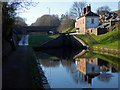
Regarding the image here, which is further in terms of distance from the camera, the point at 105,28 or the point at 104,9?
the point at 104,9

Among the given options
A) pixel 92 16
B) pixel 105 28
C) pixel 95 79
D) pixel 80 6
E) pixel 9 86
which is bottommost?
pixel 95 79

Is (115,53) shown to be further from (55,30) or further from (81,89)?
(55,30)

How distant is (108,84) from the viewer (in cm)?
870

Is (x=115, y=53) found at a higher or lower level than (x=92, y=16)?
lower

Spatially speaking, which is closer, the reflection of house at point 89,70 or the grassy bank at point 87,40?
the reflection of house at point 89,70

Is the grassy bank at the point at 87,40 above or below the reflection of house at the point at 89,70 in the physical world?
above

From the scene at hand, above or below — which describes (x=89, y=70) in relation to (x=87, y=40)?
below

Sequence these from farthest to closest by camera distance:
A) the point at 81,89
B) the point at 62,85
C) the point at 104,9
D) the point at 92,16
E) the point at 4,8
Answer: the point at 104,9
the point at 92,16
the point at 4,8
the point at 62,85
the point at 81,89

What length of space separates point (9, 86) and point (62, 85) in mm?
3207

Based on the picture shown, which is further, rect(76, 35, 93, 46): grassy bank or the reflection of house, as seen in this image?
rect(76, 35, 93, 46): grassy bank

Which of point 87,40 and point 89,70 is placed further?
point 87,40

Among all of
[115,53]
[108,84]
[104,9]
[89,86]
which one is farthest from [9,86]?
[104,9]

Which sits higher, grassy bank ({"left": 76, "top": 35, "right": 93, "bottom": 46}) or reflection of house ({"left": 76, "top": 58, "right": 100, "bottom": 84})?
grassy bank ({"left": 76, "top": 35, "right": 93, "bottom": 46})

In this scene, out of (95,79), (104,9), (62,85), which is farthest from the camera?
(104,9)
